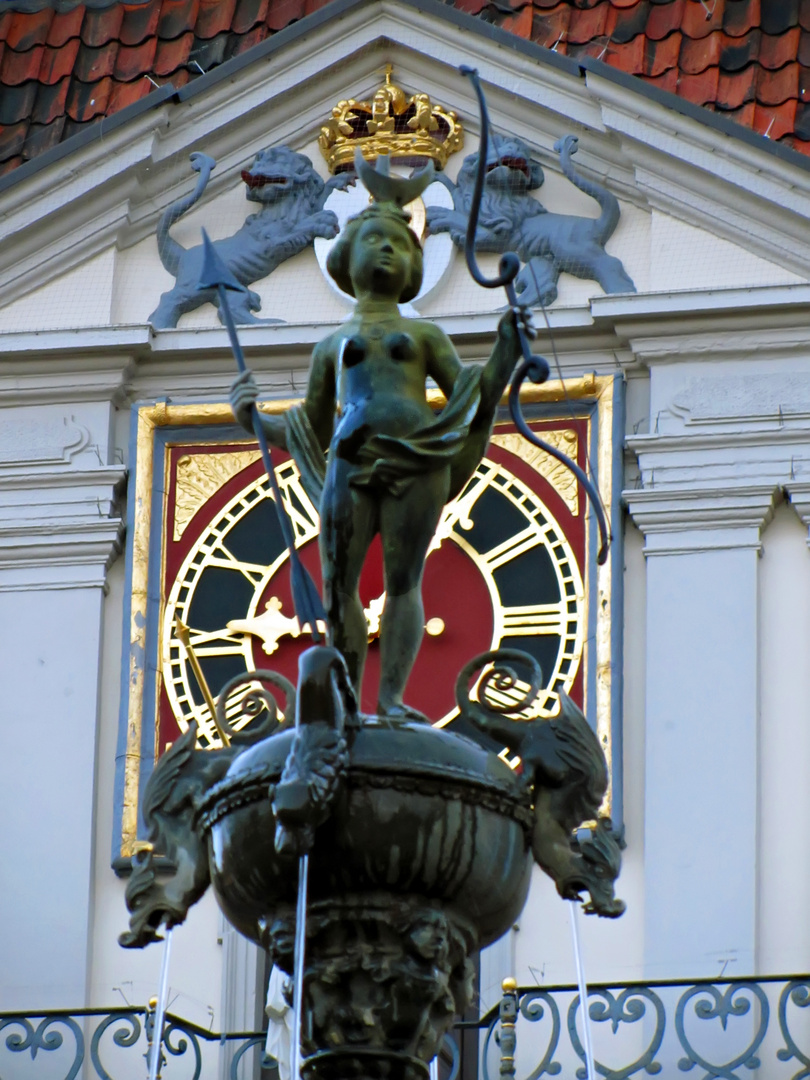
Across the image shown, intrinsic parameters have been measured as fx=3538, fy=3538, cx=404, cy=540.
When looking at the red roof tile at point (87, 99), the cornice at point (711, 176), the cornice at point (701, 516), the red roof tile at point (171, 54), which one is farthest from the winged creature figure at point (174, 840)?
the red roof tile at point (171, 54)

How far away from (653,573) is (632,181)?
5.58 ft

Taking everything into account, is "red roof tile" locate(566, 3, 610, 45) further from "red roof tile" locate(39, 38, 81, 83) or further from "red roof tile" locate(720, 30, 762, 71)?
"red roof tile" locate(39, 38, 81, 83)

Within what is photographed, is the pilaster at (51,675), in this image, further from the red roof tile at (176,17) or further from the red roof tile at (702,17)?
the red roof tile at (702,17)

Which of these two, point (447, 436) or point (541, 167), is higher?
point (541, 167)

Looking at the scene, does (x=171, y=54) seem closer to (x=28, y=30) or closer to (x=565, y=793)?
(x=28, y=30)

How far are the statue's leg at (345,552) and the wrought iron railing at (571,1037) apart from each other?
3.25 m

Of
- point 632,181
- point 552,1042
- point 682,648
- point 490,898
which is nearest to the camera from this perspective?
point 490,898

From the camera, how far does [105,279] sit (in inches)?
531

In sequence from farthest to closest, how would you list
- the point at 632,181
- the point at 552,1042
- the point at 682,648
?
the point at 632,181 < the point at 682,648 < the point at 552,1042

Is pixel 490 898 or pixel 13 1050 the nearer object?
pixel 490 898

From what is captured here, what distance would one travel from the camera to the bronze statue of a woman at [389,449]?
753 cm

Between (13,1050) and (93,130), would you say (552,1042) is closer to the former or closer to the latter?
(13,1050)

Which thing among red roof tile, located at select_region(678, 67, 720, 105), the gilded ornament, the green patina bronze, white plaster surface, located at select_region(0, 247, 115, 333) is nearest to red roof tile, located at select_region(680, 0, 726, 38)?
red roof tile, located at select_region(678, 67, 720, 105)

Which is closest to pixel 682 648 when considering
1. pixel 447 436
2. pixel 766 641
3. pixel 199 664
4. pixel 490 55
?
pixel 766 641
